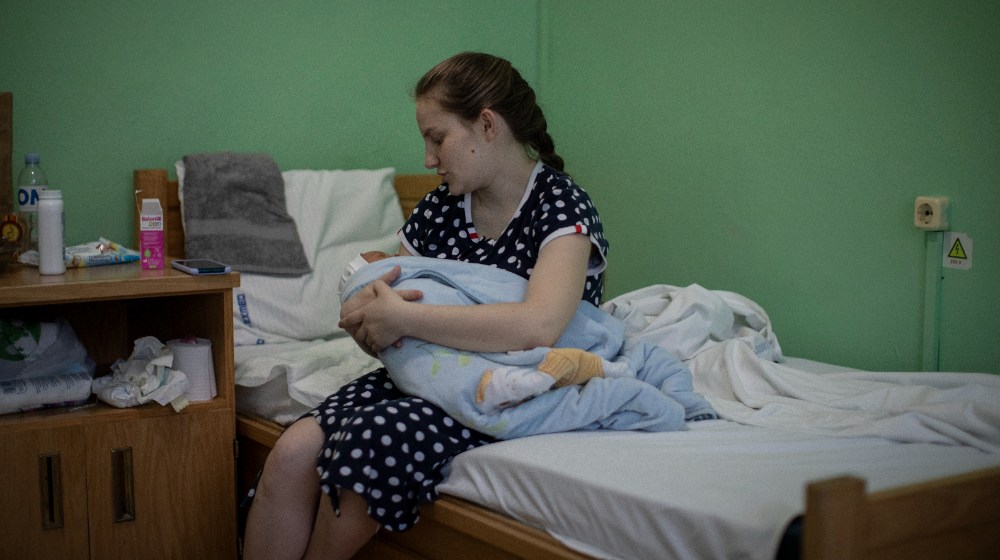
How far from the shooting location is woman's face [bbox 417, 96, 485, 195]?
1.68 metres

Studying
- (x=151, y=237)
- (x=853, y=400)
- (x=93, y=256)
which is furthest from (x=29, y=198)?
(x=853, y=400)

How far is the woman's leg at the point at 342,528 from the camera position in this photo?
1.47m

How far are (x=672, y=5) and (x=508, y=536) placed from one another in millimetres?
1661

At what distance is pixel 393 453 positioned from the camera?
1441 millimetres

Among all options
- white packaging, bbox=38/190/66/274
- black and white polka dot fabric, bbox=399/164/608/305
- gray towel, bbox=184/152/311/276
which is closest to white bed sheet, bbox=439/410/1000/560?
black and white polka dot fabric, bbox=399/164/608/305

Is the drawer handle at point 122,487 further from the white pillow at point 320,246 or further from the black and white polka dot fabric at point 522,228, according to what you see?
the black and white polka dot fabric at point 522,228

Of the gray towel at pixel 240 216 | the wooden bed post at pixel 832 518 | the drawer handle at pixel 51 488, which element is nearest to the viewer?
the wooden bed post at pixel 832 518

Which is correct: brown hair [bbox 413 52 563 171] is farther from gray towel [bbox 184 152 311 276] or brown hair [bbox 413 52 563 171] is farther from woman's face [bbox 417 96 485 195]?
gray towel [bbox 184 152 311 276]

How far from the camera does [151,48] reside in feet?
7.72

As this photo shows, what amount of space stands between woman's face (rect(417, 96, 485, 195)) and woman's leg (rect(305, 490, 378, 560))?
56cm

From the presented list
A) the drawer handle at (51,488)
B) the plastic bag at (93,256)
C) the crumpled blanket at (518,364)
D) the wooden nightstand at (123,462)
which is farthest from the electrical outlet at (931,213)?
the drawer handle at (51,488)

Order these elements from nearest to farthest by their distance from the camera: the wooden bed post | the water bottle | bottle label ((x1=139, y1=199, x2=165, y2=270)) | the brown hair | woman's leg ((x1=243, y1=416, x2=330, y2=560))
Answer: the wooden bed post
woman's leg ((x1=243, y1=416, x2=330, y2=560))
the brown hair
bottle label ((x1=139, y1=199, x2=165, y2=270))
the water bottle

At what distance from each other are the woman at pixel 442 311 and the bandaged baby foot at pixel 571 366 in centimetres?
5

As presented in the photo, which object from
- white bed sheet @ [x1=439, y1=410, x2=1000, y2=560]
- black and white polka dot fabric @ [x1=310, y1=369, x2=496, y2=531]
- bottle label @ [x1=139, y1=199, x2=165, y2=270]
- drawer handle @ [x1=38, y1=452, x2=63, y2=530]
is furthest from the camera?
bottle label @ [x1=139, y1=199, x2=165, y2=270]
